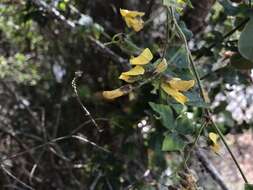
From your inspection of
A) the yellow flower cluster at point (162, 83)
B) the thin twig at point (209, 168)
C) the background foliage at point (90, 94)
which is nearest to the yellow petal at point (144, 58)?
the yellow flower cluster at point (162, 83)

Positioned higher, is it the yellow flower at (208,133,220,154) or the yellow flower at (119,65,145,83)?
the yellow flower at (119,65,145,83)

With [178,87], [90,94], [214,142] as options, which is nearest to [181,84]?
[178,87]

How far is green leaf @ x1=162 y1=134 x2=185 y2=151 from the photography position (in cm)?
73

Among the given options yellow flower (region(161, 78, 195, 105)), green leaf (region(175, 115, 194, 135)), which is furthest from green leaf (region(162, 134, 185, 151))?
yellow flower (region(161, 78, 195, 105))

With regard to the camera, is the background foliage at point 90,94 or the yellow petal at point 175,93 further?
the background foliage at point 90,94

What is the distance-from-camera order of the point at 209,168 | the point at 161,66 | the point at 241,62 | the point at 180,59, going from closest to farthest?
the point at 161,66 → the point at 180,59 → the point at 241,62 → the point at 209,168

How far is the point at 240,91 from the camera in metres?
1.39

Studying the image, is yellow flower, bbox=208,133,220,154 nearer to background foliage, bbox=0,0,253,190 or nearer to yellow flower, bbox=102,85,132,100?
yellow flower, bbox=102,85,132,100

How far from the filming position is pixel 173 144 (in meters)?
0.73

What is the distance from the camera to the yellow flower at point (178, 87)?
61 centimetres

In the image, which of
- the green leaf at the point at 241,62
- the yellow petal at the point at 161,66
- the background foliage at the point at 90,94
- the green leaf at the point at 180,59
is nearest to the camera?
the yellow petal at the point at 161,66

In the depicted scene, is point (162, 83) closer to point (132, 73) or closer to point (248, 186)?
point (132, 73)

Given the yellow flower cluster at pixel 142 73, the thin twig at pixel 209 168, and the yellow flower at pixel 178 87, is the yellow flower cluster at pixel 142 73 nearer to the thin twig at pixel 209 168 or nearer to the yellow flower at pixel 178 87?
the yellow flower at pixel 178 87

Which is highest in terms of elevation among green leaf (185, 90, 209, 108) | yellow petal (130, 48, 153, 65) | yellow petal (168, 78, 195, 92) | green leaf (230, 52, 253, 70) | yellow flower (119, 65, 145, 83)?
yellow petal (130, 48, 153, 65)
